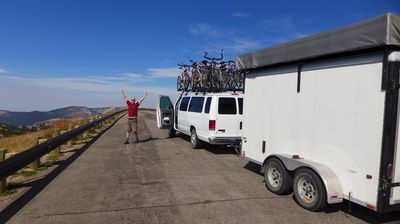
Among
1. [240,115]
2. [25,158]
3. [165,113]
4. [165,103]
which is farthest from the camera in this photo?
[165,103]

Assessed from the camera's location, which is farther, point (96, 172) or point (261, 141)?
point (96, 172)

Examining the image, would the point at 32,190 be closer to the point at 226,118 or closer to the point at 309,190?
the point at 309,190

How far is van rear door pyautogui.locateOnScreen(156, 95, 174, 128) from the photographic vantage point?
15.3 metres

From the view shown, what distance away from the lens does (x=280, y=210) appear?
223 inches

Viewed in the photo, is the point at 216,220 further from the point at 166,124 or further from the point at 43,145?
the point at 166,124

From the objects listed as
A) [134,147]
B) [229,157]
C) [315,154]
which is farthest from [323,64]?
[134,147]

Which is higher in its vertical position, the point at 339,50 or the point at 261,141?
the point at 339,50

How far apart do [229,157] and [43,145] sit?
544 cm

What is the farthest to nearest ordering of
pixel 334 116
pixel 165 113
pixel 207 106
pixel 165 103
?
1. pixel 165 103
2. pixel 165 113
3. pixel 207 106
4. pixel 334 116

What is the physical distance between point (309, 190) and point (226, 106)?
18.3 feet

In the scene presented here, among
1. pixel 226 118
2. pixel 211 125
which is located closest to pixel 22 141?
pixel 211 125

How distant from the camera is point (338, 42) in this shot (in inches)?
208

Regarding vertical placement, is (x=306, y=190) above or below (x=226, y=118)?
below

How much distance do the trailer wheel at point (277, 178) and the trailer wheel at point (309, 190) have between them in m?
0.31
